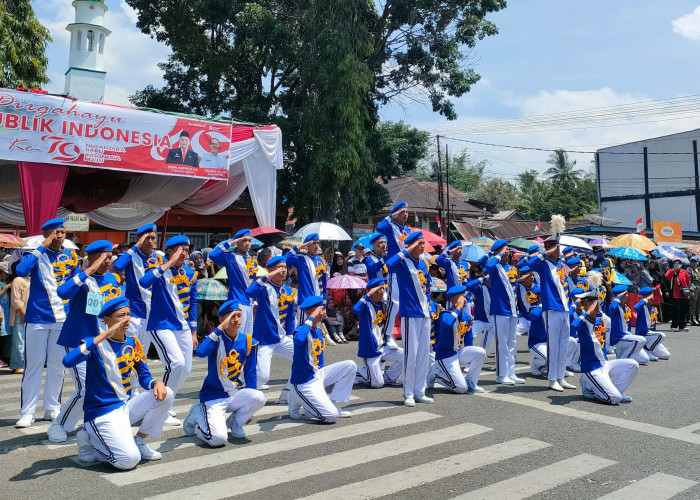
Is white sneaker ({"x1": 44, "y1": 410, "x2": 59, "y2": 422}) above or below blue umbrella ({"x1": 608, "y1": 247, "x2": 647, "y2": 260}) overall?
below

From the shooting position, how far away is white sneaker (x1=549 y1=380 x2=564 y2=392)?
8266 millimetres

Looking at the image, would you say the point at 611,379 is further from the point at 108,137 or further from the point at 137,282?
the point at 108,137

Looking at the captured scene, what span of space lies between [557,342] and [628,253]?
28.9ft

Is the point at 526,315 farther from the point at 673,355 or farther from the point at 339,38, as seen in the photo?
the point at 339,38

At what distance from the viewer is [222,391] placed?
18.4ft

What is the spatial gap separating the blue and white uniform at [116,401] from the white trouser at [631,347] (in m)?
8.14

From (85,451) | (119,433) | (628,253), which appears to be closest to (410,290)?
(119,433)

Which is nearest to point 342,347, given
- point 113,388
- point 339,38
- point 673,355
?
point 673,355

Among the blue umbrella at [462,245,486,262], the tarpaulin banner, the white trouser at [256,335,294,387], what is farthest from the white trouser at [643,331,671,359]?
the tarpaulin banner

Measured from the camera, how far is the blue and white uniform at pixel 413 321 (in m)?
7.38

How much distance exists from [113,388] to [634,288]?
541 inches

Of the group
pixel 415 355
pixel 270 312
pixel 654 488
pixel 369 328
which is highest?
pixel 270 312

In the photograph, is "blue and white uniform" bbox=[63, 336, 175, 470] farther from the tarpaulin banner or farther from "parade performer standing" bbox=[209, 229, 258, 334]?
the tarpaulin banner

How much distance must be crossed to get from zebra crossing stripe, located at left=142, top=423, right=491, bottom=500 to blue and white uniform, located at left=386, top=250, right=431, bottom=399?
112cm
